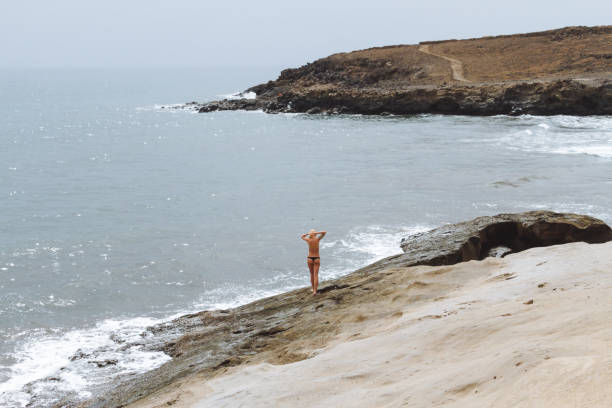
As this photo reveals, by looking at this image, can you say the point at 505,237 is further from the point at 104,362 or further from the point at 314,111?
the point at 314,111

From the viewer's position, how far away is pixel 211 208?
26797 millimetres

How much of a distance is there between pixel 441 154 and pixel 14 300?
1076 inches

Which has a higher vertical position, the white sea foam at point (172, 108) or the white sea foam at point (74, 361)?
the white sea foam at point (172, 108)

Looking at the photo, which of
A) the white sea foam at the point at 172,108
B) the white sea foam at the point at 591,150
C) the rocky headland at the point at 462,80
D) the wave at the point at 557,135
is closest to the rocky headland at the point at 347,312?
the white sea foam at the point at 591,150

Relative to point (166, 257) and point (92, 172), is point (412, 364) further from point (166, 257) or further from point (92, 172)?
point (92, 172)

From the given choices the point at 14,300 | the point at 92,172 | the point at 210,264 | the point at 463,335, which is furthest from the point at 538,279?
the point at 92,172

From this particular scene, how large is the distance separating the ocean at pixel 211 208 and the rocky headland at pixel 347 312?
1.31m

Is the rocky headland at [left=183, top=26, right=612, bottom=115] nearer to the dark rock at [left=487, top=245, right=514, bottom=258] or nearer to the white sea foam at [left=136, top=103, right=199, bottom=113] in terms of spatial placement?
the white sea foam at [left=136, top=103, right=199, bottom=113]

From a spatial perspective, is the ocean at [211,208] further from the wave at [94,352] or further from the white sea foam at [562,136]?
the white sea foam at [562,136]

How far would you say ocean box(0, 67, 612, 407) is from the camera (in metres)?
15.0

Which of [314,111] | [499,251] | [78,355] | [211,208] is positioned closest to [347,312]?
[499,251]

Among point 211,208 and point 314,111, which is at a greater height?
point 314,111

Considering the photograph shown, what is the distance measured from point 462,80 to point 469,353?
201ft

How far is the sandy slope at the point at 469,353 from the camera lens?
17.3 ft
